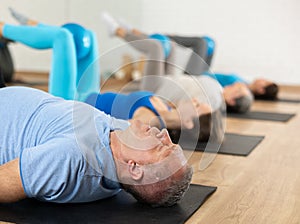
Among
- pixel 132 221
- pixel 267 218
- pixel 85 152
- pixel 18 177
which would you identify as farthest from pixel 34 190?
pixel 267 218

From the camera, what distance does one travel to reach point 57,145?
1470 mm

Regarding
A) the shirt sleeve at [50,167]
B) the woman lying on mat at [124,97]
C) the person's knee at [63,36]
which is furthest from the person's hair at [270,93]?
the shirt sleeve at [50,167]

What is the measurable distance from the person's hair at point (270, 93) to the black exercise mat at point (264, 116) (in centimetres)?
64

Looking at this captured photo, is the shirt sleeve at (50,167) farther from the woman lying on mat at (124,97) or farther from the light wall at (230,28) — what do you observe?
the light wall at (230,28)

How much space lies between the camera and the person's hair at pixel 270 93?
454 cm

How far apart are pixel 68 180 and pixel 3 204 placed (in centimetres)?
23

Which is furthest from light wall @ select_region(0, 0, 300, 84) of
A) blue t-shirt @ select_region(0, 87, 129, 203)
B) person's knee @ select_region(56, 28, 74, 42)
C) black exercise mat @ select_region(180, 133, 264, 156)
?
blue t-shirt @ select_region(0, 87, 129, 203)

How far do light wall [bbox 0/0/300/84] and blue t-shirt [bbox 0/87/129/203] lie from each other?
3.95 metres

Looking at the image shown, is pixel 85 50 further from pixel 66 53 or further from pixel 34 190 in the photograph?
pixel 34 190

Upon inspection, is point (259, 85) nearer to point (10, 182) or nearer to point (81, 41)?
point (81, 41)

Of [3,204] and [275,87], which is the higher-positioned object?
[3,204]

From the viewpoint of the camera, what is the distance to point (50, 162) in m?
1.45

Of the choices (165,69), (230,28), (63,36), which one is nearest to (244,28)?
(230,28)

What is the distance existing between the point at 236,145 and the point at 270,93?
6.67 ft
